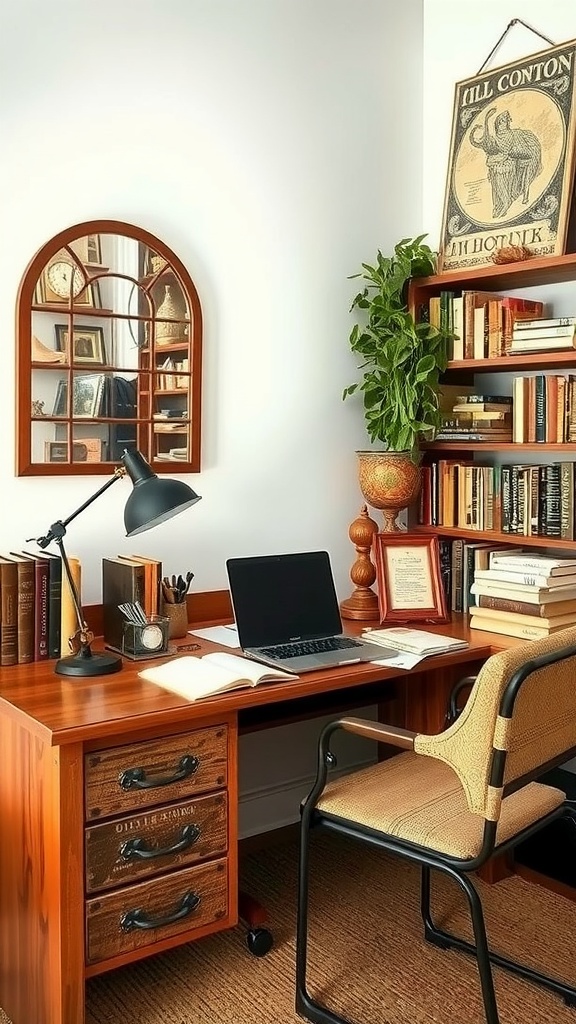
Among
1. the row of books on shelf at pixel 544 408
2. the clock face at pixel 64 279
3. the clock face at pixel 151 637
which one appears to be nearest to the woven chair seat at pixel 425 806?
the clock face at pixel 151 637

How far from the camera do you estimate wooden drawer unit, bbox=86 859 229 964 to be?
1.92 m

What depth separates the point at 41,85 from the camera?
2.36 meters

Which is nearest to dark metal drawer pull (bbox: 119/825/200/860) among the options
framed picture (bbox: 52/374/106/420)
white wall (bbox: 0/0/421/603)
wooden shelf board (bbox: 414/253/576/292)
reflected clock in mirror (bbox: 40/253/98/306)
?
white wall (bbox: 0/0/421/603)

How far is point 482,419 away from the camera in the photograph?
9.43ft

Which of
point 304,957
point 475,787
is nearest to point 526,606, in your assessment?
point 475,787

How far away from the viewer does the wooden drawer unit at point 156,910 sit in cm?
192

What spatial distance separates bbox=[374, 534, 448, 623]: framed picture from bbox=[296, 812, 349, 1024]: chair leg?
2.87 ft

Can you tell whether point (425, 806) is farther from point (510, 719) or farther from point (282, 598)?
point (282, 598)

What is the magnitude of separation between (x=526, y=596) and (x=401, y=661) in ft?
1.58

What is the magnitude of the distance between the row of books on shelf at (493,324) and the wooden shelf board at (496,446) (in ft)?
0.85

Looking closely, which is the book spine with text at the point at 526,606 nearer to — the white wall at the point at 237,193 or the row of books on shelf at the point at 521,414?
the row of books on shelf at the point at 521,414

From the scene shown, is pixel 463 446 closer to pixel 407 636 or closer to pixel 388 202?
pixel 407 636

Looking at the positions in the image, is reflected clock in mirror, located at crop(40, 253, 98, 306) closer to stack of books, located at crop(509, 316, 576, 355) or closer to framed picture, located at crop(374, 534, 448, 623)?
framed picture, located at crop(374, 534, 448, 623)

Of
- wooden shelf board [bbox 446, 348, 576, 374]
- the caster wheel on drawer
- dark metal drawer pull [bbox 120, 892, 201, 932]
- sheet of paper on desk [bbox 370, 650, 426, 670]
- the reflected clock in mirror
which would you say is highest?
the reflected clock in mirror
